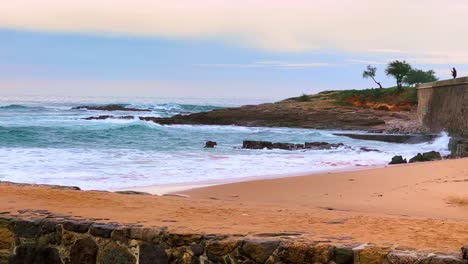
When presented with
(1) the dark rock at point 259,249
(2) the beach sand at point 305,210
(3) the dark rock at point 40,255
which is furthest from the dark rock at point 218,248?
(3) the dark rock at point 40,255

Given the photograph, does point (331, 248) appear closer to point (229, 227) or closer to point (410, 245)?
point (410, 245)

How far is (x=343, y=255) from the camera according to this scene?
4582 mm

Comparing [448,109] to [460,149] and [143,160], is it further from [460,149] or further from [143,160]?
[143,160]

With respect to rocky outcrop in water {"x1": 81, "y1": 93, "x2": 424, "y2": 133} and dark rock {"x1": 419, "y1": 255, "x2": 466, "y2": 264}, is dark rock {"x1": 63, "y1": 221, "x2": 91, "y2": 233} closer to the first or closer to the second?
dark rock {"x1": 419, "y1": 255, "x2": 466, "y2": 264}

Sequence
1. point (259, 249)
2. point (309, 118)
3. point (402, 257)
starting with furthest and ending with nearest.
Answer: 1. point (309, 118)
2. point (259, 249)
3. point (402, 257)

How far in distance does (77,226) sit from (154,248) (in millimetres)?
767

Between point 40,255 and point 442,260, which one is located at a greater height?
point 442,260

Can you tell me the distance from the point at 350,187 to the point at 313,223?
6.76m

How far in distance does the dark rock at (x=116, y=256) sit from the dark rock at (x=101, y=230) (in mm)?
122

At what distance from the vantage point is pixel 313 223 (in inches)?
245

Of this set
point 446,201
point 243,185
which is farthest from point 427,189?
point 243,185

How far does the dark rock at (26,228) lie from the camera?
18.3 feet

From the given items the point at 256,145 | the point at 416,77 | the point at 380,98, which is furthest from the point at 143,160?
the point at 416,77

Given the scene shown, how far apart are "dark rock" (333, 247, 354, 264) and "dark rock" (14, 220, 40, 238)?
2.67 meters
